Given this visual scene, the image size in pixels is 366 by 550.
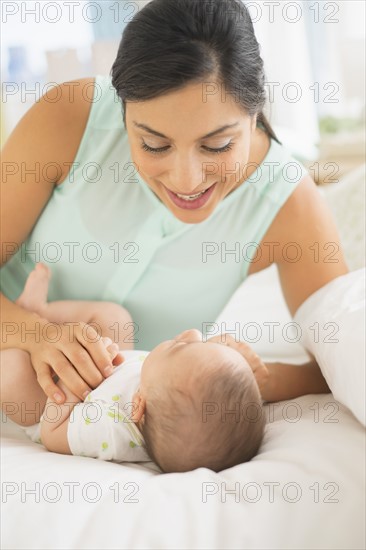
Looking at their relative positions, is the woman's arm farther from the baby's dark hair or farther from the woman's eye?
the woman's eye

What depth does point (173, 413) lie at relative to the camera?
1.24 metres

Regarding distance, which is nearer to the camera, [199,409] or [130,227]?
[199,409]

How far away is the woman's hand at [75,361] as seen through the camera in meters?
1.38

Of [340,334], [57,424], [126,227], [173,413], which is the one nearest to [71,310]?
[126,227]

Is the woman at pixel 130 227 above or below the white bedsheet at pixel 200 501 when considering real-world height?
above

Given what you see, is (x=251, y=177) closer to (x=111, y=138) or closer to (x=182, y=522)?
(x=111, y=138)

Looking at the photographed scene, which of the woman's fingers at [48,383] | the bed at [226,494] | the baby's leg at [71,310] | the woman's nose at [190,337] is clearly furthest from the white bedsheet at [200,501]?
the baby's leg at [71,310]

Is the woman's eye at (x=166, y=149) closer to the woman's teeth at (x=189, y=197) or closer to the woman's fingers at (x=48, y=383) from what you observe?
the woman's teeth at (x=189, y=197)

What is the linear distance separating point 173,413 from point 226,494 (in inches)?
6.9

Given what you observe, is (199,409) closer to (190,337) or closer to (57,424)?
(190,337)

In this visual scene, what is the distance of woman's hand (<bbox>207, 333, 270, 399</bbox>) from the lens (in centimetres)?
139

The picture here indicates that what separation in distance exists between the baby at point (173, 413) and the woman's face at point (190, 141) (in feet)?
0.89

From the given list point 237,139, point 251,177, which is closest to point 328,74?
point 251,177

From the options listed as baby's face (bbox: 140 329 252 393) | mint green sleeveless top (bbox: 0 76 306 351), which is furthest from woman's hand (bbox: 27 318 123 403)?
mint green sleeveless top (bbox: 0 76 306 351)
